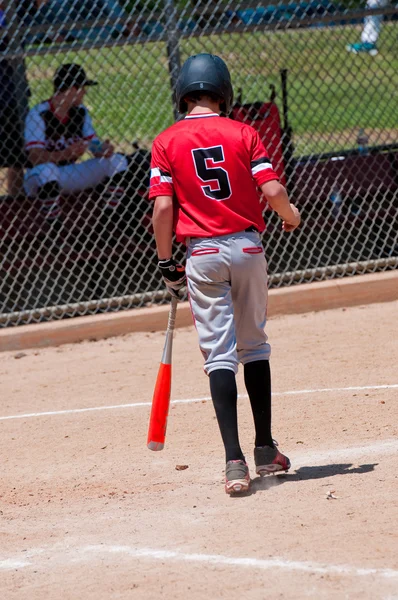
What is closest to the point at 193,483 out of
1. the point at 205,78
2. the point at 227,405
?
the point at 227,405

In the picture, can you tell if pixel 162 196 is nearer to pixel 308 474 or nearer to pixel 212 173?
pixel 212 173

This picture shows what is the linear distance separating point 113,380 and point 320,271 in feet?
7.71

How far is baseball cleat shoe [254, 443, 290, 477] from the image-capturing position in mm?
4012

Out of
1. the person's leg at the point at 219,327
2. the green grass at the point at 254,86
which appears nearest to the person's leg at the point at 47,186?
the green grass at the point at 254,86

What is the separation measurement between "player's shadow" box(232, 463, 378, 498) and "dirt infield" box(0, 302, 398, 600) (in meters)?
0.01

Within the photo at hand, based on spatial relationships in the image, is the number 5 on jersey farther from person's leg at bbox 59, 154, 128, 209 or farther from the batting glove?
person's leg at bbox 59, 154, 128, 209

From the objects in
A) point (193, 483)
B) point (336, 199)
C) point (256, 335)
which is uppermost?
point (336, 199)

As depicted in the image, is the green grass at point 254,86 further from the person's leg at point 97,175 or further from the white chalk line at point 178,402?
the white chalk line at point 178,402

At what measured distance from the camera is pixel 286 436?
15.5ft

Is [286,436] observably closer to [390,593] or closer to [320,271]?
[390,593]

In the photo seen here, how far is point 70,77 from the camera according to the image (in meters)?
7.86

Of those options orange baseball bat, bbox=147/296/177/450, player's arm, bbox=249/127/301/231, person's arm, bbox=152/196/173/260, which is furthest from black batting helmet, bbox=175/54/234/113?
orange baseball bat, bbox=147/296/177/450

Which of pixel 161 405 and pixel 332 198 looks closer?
pixel 161 405

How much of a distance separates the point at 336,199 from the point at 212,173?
15.0ft
